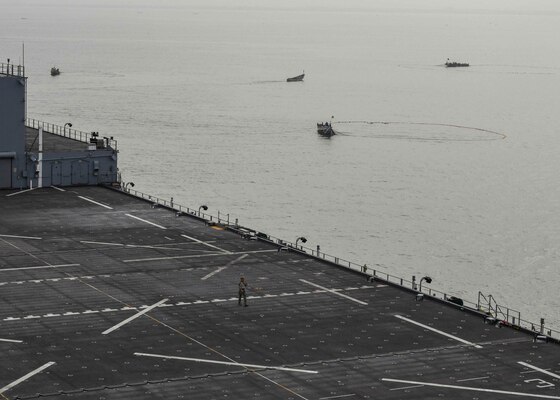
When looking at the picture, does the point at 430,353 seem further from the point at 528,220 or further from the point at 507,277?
the point at 528,220

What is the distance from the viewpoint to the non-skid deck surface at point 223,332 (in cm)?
5178

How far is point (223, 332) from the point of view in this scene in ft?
196

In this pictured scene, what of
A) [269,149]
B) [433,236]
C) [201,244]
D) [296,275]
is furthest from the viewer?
[269,149]

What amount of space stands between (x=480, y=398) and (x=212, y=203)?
82.9m

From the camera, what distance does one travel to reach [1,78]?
9812 centimetres

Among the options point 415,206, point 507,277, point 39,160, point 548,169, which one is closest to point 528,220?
point 415,206

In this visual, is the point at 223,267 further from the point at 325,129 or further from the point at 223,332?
the point at 325,129

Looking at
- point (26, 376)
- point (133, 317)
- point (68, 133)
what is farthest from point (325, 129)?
point (26, 376)

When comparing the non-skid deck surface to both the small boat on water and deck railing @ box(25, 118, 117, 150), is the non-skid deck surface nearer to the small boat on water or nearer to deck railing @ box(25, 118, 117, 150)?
deck railing @ box(25, 118, 117, 150)

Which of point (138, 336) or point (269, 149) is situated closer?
point (138, 336)

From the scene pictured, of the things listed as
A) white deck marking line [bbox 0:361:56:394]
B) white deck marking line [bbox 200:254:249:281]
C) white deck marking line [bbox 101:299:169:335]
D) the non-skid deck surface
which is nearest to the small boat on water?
the non-skid deck surface

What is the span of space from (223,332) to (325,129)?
134 meters

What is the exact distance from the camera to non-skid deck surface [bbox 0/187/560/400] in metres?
51.8

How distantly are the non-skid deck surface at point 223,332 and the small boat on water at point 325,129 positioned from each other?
362 feet
